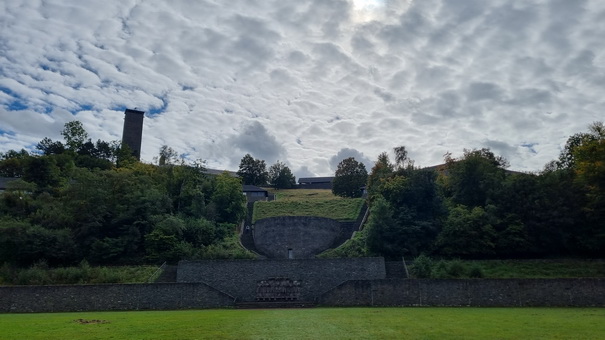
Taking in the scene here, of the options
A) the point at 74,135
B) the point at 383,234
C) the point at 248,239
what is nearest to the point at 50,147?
the point at 74,135

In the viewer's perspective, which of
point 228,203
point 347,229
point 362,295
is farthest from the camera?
point 347,229

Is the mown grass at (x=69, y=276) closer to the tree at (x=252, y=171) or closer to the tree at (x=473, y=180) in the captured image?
the tree at (x=473, y=180)

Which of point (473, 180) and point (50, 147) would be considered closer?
point (473, 180)

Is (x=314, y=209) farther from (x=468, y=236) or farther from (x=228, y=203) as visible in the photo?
(x=468, y=236)

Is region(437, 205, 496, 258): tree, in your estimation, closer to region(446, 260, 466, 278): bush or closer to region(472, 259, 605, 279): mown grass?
region(472, 259, 605, 279): mown grass

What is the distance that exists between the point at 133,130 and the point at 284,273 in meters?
60.8

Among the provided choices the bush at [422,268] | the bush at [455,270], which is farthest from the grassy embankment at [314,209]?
the bush at [455,270]

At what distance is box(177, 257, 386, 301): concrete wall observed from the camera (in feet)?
107

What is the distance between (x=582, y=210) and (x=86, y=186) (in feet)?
125

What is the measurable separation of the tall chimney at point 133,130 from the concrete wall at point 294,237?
146 ft

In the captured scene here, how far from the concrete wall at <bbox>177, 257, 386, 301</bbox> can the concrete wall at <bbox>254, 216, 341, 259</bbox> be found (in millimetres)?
11990

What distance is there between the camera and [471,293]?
27.2m

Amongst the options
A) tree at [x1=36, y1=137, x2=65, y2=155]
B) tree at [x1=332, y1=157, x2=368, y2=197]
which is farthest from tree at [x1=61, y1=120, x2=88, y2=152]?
tree at [x1=332, y1=157, x2=368, y2=197]

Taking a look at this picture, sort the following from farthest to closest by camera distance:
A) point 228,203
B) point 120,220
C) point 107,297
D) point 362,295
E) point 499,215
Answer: point 228,203, point 120,220, point 499,215, point 107,297, point 362,295
